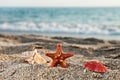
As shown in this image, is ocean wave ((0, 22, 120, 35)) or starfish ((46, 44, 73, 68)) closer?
starfish ((46, 44, 73, 68))

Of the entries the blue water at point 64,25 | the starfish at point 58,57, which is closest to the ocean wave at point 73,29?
the blue water at point 64,25

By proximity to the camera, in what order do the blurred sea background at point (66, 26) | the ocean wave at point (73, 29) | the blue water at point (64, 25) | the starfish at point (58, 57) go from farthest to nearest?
1. the blue water at point (64, 25)
2. the ocean wave at point (73, 29)
3. the blurred sea background at point (66, 26)
4. the starfish at point (58, 57)

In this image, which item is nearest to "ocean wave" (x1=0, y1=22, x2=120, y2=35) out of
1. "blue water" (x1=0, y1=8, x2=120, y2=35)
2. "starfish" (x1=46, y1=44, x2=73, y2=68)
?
"blue water" (x1=0, y1=8, x2=120, y2=35)

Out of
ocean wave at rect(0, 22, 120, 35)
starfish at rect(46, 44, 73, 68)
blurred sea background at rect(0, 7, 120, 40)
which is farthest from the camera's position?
ocean wave at rect(0, 22, 120, 35)

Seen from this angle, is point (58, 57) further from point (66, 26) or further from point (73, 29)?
point (66, 26)

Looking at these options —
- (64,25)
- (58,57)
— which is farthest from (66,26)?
(58,57)

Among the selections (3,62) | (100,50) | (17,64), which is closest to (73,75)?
(17,64)

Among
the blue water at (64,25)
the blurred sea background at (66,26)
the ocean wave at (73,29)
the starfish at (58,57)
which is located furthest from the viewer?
the blue water at (64,25)

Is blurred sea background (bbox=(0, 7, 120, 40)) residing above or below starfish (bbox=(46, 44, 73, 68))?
below

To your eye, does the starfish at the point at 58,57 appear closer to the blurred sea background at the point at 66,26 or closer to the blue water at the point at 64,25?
the blurred sea background at the point at 66,26

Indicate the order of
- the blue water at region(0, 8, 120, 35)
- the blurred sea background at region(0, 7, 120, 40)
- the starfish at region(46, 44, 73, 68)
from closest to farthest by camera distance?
the starfish at region(46, 44, 73, 68) → the blurred sea background at region(0, 7, 120, 40) → the blue water at region(0, 8, 120, 35)

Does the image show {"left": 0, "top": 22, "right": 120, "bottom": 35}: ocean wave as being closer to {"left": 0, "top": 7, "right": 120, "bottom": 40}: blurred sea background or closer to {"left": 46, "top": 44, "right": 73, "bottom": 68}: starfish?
{"left": 0, "top": 7, "right": 120, "bottom": 40}: blurred sea background
